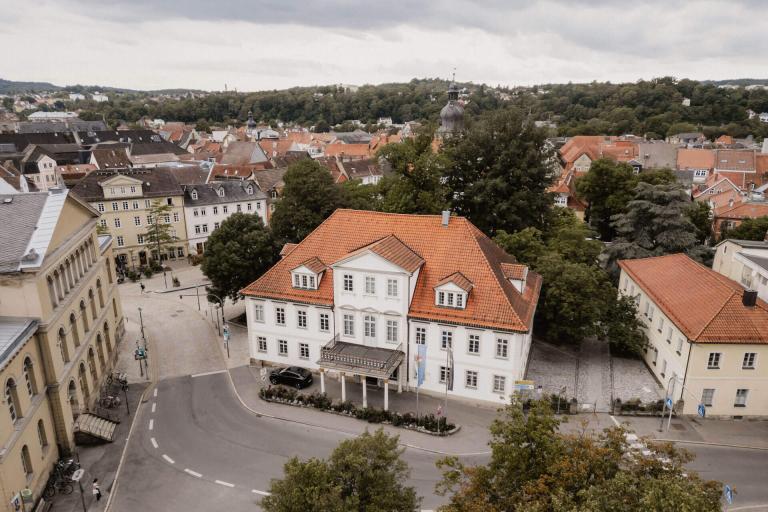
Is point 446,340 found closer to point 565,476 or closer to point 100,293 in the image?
point 565,476

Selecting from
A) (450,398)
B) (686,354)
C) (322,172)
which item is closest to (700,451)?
(686,354)

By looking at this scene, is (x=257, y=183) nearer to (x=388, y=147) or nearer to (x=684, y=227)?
(x=388, y=147)

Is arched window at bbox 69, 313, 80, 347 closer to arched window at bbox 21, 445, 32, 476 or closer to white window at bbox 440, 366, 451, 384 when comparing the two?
arched window at bbox 21, 445, 32, 476

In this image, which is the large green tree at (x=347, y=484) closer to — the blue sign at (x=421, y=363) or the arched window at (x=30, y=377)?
the blue sign at (x=421, y=363)

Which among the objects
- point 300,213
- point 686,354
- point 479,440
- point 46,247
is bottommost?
point 479,440

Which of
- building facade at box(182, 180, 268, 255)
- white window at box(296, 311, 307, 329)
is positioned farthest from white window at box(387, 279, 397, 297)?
building facade at box(182, 180, 268, 255)

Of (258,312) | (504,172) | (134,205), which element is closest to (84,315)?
(258,312)
